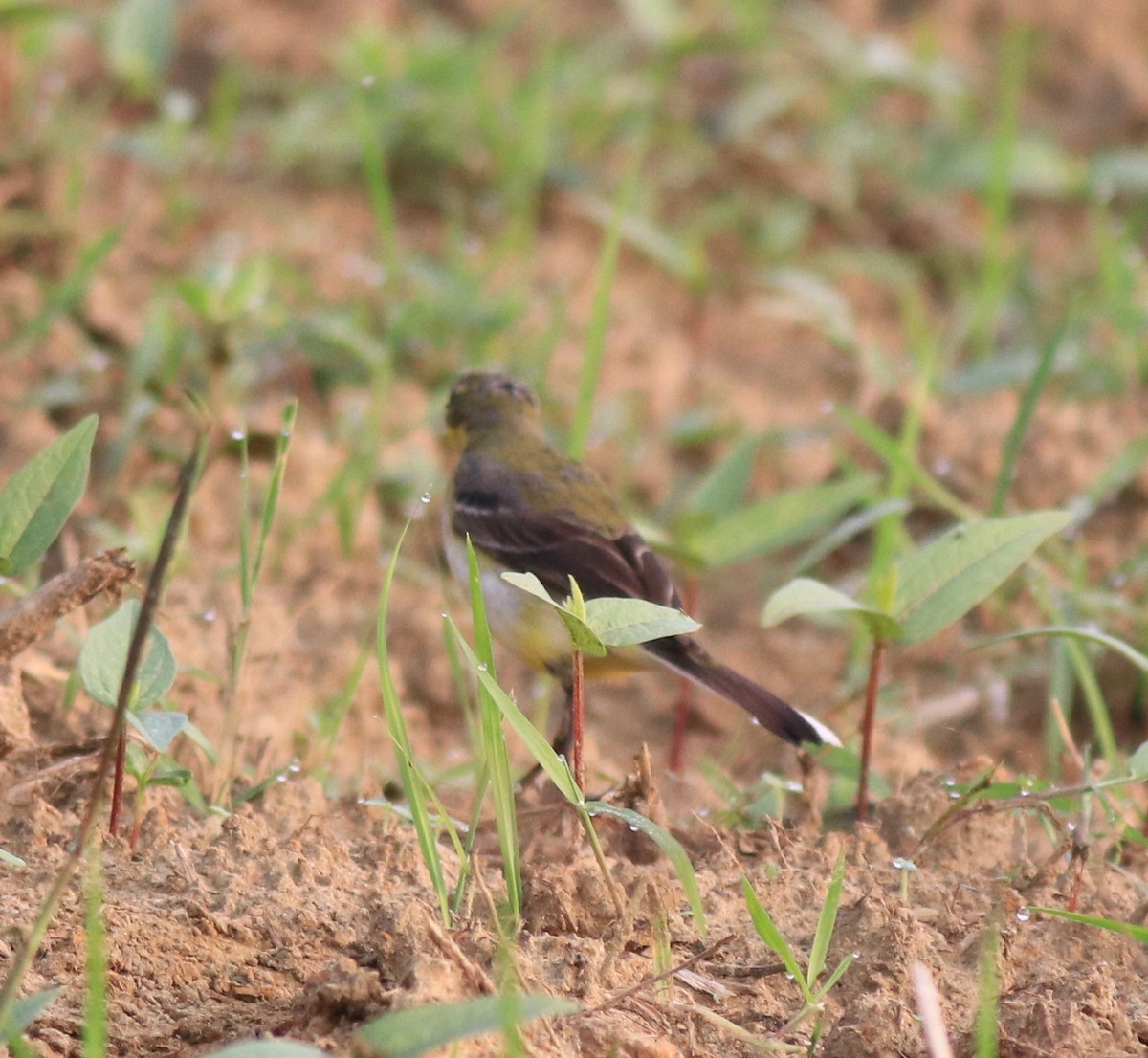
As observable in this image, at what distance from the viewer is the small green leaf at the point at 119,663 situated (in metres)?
2.79

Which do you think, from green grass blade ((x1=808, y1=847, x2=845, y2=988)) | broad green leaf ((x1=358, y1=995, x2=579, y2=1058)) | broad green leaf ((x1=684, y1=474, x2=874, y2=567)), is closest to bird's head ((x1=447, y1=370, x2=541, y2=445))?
broad green leaf ((x1=684, y1=474, x2=874, y2=567))

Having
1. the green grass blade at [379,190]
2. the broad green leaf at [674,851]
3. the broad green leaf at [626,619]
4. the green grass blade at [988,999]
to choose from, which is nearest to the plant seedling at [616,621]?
the broad green leaf at [626,619]

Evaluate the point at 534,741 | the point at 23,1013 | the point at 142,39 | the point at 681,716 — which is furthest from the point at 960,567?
the point at 142,39

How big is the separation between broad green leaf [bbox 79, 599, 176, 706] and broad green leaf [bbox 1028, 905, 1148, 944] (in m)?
1.57

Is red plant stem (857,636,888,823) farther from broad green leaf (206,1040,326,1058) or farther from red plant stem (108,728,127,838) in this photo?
broad green leaf (206,1040,326,1058)

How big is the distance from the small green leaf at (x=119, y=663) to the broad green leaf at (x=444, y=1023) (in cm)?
90

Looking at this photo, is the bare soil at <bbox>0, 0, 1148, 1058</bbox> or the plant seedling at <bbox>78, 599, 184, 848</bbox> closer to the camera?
the bare soil at <bbox>0, 0, 1148, 1058</bbox>

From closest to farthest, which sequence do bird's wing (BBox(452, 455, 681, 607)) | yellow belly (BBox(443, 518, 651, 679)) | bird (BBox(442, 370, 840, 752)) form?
bird (BBox(442, 370, 840, 752)), yellow belly (BBox(443, 518, 651, 679)), bird's wing (BBox(452, 455, 681, 607))

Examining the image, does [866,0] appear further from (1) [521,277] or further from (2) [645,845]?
(2) [645,845]

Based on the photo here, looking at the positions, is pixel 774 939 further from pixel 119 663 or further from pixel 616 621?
pixel 119 663

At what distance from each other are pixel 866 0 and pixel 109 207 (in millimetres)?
4384

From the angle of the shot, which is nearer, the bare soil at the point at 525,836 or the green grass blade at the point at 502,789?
the bare soil at the point at 525,836

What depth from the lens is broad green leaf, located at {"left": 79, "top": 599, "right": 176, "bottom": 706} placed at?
2787 millimetres

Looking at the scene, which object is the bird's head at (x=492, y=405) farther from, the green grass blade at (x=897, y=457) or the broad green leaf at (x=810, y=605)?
the broad green leaf at (x=810, y=605)
